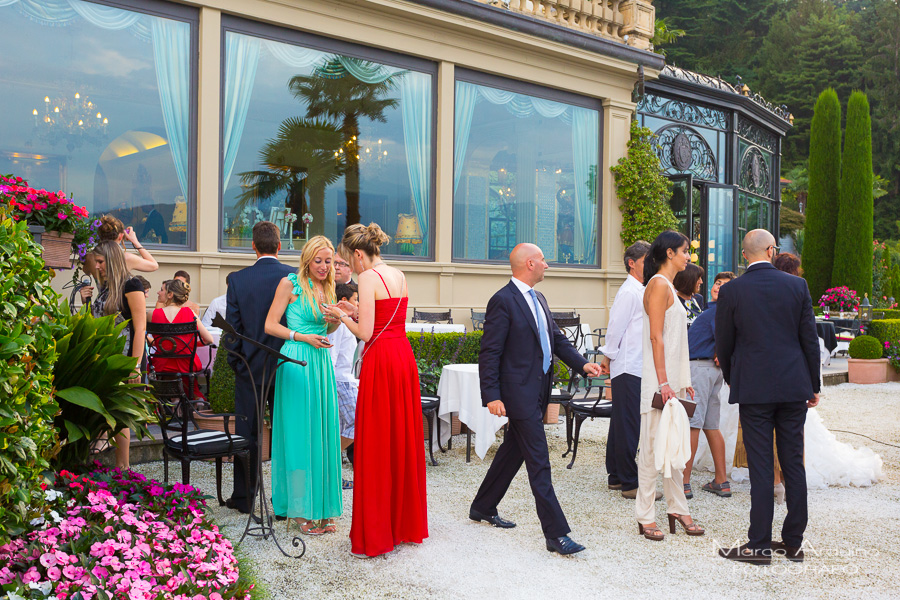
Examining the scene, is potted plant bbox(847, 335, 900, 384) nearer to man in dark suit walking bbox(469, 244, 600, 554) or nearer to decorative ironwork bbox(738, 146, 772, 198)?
decorative ironwork bbox(738, 146, 772, 198)

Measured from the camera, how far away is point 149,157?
862 cm

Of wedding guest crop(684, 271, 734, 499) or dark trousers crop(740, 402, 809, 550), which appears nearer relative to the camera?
dark trousers crop(740, 402, 809, 550)

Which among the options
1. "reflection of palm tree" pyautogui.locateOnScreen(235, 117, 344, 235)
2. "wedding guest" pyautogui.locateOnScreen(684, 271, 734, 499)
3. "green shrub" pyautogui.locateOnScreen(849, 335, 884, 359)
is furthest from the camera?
"green shrub" pyautogui.locateOnScreen(849, 335, 884, 359)

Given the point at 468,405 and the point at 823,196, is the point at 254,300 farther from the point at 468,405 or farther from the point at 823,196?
the point at 823,196

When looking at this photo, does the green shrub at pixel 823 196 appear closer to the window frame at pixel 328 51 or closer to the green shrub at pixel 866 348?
the green shrub at pixel 866 348

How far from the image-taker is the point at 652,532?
465cm

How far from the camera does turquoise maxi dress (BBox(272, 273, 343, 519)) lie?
4.51m

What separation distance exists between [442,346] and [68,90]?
195 inches

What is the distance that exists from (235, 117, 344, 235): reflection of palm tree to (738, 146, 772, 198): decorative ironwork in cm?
1057

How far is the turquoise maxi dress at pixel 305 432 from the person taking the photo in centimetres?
451

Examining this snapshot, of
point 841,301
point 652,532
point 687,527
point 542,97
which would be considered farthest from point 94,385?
point 841,301

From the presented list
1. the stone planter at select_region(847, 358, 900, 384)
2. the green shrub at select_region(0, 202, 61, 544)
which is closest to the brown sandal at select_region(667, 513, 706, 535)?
the green shrub at select_region(0, 202, 61, 544)

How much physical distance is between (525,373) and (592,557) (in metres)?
1.13

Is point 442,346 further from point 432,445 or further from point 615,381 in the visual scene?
point 615,381
